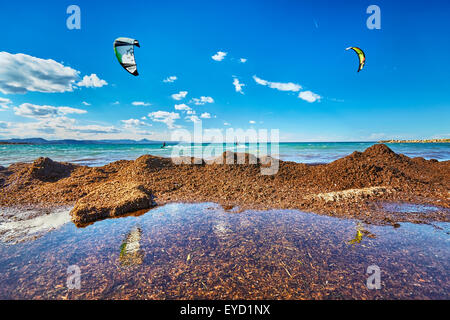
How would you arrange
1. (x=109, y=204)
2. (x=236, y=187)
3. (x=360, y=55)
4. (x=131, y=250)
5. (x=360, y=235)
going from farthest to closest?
(x=360, y=55) → (x=236, y=187) → (x=109, y=204) → (x=360, y=235) → (x=131, y=250)

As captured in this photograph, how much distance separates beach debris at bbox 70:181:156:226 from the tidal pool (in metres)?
0.39

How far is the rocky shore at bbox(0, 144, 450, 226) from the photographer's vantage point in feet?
17.9

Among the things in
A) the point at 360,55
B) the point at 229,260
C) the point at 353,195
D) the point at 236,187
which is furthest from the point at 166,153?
the point at 229,260

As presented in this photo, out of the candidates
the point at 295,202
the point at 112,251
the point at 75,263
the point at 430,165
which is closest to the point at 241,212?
the point at 295,202

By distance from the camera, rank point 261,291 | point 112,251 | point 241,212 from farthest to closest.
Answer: point 241,212, point 112,251, point 261,291

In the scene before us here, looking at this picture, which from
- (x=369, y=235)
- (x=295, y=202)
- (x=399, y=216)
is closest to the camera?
(x=369, y=235)

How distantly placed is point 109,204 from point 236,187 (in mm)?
4272

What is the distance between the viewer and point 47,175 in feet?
28.3

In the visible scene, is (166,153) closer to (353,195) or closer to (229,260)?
(353,195)

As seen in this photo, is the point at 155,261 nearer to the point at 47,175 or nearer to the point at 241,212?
the point at 241,212

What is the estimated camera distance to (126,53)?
20.3 feet

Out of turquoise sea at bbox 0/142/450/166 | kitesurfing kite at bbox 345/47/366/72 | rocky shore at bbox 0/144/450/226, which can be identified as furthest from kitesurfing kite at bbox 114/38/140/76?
kitesurfing kite at bbox 345/47/366/72

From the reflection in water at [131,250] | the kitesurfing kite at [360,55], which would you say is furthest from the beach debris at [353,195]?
the kitesurfing kite at [360,55]
